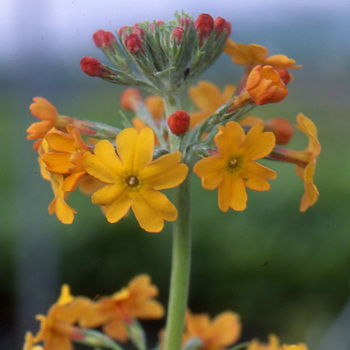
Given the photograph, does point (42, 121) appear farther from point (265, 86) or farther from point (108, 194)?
point (265, 86)

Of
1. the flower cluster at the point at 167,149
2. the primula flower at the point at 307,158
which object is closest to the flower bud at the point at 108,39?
the flower cluster at the point at 167,149

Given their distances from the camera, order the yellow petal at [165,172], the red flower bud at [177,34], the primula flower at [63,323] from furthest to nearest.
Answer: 1. the primula flower at [63,323]
2. the red flower bud at [177,34]
3. the yellow petal at [165,172]

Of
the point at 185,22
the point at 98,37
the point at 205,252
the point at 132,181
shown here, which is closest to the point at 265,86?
the point at 185,22

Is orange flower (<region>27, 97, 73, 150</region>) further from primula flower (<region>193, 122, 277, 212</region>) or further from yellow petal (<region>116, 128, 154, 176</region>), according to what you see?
primula flower (<region>193, 122, 277, 212</region>)

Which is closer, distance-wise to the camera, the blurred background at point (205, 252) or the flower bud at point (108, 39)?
the flower bud at point (108, 39)

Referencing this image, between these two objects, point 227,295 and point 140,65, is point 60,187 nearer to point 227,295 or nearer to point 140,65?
point 140,65

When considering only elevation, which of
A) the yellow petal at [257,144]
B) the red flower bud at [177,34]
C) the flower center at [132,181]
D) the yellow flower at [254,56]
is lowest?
the flower center at [132,181]

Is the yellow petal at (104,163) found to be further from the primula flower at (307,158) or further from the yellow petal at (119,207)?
the primula flower at (307,158)

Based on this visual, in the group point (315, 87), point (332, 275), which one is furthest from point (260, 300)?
point (315, 87)
